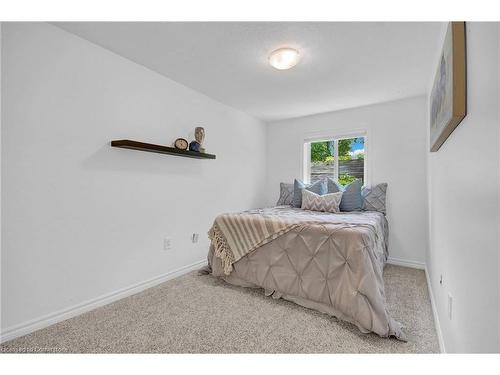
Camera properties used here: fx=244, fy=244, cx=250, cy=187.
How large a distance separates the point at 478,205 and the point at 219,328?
1615mm

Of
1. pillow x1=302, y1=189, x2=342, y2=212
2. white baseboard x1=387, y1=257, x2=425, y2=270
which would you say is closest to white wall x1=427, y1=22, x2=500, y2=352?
pillow x1=302, y1=189, x2=342, y2=212

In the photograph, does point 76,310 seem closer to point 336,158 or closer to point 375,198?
point 375,198

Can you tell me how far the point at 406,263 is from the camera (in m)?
3.11

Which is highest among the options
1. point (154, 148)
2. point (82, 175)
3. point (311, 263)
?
point (154, 148)

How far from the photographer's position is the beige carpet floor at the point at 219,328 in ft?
4.95

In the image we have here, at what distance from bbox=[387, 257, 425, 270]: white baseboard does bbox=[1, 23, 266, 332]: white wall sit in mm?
2581

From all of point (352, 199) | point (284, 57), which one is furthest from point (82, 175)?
point (352, 199)

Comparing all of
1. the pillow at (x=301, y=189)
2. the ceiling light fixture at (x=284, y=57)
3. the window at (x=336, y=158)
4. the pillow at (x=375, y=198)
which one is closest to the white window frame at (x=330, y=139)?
the window at (x=336, y=158)

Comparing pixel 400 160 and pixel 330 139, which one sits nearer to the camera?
pixel 400 160

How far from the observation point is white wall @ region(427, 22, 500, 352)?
0.69 metres

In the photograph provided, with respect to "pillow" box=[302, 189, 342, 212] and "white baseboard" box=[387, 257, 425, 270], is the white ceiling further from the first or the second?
"white baseboard" box=[387, 257, 425, 270]

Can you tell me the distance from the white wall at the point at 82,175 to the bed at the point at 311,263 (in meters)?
0.70

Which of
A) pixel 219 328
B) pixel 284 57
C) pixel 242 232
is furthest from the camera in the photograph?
pixel 242 232

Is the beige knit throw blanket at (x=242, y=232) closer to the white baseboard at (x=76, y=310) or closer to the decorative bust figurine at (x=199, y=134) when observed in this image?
the white baseboard at (x=76, y=310)
